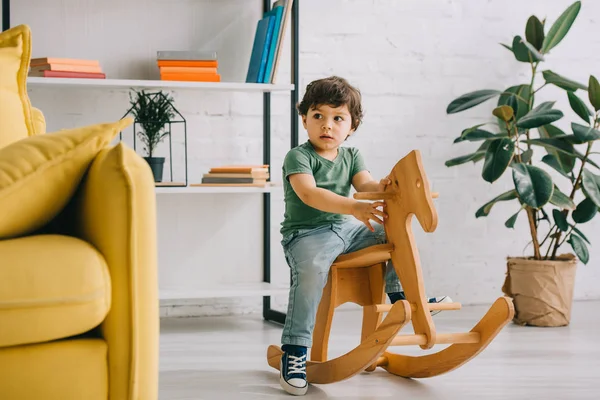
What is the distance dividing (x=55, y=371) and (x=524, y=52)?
2.37 m

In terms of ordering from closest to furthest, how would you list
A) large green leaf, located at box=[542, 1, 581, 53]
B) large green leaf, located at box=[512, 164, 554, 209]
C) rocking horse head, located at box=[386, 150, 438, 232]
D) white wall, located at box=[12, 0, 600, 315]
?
rocking horse head, located at box=[386, 150, 438, 232], large green leaf, located at box=[512, 164, 554, 209], white wall, located at box=[12, 0, 600, 315], large green leaf, located at box=[542, 1, 581, 53]

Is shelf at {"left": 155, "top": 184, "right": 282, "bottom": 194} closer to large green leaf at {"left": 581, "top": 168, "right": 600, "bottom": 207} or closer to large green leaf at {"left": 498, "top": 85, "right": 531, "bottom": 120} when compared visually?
large green leaf at {"left": 498, "top": 85, "right": 531, "bottom": 120}

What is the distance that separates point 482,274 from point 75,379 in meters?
2.50

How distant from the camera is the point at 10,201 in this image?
51.4 inches

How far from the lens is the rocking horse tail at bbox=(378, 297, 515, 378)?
1.93 meters

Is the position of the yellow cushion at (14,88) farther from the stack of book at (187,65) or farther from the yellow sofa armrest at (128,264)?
the stack of book at (187,65)

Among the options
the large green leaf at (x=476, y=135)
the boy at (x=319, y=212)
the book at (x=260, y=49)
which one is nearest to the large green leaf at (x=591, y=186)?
the large green leaf at (x=476, y=135)

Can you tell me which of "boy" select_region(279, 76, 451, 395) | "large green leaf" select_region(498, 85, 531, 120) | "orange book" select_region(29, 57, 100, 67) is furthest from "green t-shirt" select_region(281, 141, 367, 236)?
"large green leaf" select_region(498, 85, 531, 120)

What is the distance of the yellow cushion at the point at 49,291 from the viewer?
1.20 m

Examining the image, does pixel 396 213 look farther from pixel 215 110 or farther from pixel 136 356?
pixel 215 110

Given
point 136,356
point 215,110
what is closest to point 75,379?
point 136,356

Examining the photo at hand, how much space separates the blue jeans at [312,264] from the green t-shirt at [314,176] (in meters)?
0.03

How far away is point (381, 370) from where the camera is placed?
2.30 m

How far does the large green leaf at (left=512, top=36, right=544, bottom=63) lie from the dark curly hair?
3.51 ft
